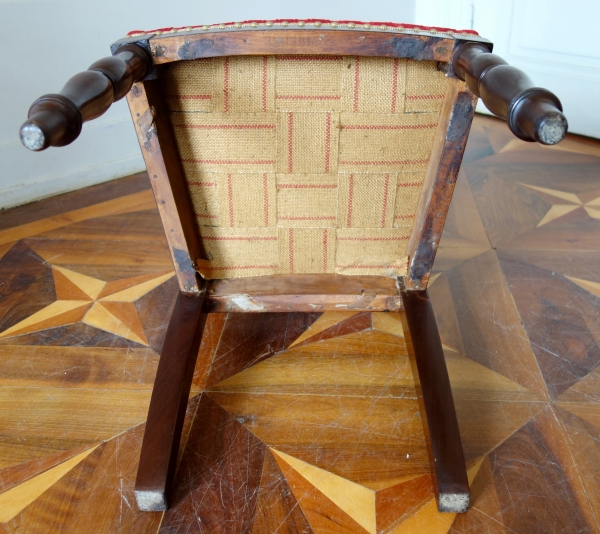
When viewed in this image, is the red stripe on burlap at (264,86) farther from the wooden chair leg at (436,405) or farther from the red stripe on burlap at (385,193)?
the wooden chair leg at (436,405)

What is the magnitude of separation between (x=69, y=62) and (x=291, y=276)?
0.96 meters

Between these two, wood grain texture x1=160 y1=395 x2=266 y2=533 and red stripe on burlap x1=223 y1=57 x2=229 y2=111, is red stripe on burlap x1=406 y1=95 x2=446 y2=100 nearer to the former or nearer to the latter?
red stripe on burlap x1=223 y1=57 x2=229 y2=111

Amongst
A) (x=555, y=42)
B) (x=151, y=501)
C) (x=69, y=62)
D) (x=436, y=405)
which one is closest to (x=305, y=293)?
(x=436, y=405)

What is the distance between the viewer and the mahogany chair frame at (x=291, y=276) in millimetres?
505

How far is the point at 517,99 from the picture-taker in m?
0.48

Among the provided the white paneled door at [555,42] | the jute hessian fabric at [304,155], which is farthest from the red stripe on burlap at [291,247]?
the white paneled door at [555,42]

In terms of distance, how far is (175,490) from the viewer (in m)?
0.81

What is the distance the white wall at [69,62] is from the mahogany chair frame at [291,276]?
0.86 m

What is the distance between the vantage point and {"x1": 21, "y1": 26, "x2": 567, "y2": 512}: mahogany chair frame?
1.66ft

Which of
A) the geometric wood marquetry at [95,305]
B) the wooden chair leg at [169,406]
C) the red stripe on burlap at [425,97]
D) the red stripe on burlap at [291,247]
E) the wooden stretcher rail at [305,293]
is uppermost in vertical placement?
the red stripe on burlap at [425,97]

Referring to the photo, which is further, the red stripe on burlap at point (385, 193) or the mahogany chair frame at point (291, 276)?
the red stripe on burlap at point (385, 193)

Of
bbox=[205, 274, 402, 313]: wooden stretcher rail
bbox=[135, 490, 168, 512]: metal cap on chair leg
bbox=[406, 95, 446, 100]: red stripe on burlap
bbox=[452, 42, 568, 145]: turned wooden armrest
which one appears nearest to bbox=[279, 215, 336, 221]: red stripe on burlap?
bbox=[205, 274, 402, 313]: wooden stretcher rail

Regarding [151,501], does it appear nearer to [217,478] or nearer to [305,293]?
[217,478]

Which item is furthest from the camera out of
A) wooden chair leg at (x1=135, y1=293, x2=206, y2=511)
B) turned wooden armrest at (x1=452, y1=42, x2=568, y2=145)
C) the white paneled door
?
the white paneled door
